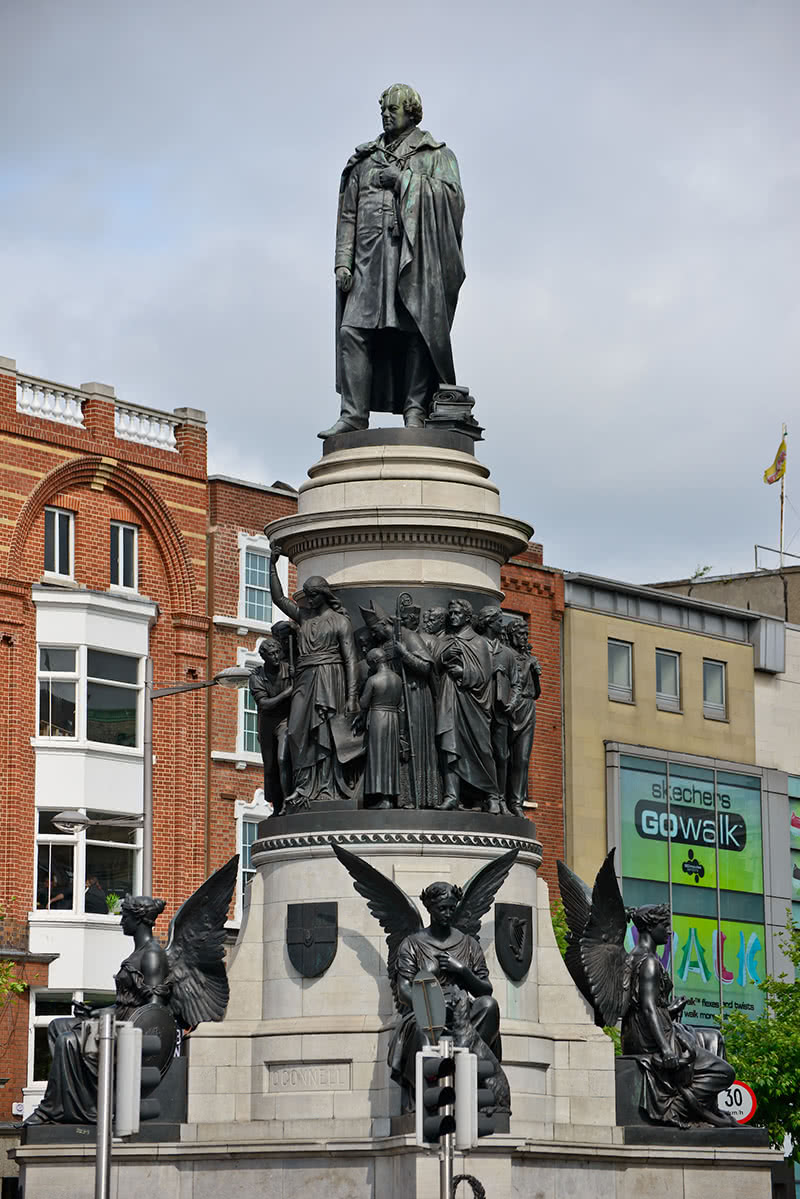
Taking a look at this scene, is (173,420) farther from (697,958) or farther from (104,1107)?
(104,1107)

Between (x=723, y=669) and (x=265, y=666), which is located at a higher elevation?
(x=723, y=669)

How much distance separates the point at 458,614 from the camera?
27844 mm

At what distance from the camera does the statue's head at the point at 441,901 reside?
25.7 metres

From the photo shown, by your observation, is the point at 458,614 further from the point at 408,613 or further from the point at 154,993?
the point at 154,993

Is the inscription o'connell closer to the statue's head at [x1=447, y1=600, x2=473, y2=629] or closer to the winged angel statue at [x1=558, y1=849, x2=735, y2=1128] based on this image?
the winged angel statue at [x1=558, y1=849, x2=735, y2=1128]

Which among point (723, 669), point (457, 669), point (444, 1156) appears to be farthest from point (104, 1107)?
point (723, 669)

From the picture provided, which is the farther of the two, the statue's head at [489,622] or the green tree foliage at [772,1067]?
the green tree foliage at [772,1067]

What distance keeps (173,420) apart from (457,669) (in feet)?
116

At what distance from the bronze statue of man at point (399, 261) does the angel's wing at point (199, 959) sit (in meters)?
5.70

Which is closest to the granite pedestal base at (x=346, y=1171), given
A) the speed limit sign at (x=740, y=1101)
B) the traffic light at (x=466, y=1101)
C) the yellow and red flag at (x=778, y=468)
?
the traffic light at (x=466, y=1101)

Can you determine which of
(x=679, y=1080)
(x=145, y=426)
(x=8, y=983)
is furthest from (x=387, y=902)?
(x=145, y=426)

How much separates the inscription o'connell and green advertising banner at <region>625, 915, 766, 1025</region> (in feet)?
133

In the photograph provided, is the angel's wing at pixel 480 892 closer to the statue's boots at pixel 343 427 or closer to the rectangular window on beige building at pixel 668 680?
the statue's boots at pixel 343 427

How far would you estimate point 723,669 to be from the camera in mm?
74375
